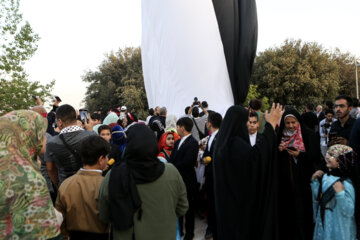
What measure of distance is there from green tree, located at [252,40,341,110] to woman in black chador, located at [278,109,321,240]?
27.7 m

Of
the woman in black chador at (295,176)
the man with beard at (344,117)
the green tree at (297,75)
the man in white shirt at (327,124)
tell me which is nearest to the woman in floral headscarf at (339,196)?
the woman in black chador at (295,176)

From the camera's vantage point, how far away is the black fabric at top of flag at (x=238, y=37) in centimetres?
1032

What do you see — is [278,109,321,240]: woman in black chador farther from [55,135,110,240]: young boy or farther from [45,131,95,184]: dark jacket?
[45,131,95,184]: dark jacket

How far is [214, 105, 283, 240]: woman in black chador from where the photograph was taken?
2922 mm

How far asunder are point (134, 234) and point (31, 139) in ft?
3.47

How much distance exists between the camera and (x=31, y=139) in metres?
2.10

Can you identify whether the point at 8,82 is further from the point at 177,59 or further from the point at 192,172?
the point at 192,172

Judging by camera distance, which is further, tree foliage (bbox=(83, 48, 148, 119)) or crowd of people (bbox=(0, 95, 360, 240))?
tree foliage (bbox=(83, 48, 148, 119))

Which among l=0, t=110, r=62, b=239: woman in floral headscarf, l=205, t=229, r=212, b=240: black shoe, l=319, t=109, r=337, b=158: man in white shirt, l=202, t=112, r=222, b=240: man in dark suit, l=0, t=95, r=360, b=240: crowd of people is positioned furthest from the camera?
l=319, t=109, r=337, b=158: man in white shirt

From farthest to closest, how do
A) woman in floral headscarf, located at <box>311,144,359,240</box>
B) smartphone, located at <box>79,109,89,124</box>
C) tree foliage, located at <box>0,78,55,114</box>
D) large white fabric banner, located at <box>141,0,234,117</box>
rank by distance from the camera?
1. tree foliage, located at <box>0,78,55,114</box>
2. large white fabric banner, located at <box>141,0,234,117</box>
3. smartphone, located at <box>79,109,89,124</box>
4. woman in floral headscarf, located at <box>311,144,359,240</box>

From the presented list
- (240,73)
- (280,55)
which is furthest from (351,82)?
(240,73)

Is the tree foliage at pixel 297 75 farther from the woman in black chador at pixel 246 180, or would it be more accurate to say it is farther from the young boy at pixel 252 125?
the woman in black chador at pixel 246 180

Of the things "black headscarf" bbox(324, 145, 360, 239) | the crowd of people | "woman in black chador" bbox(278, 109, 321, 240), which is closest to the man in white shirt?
the crowd of people

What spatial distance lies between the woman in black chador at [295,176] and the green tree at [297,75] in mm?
27685
